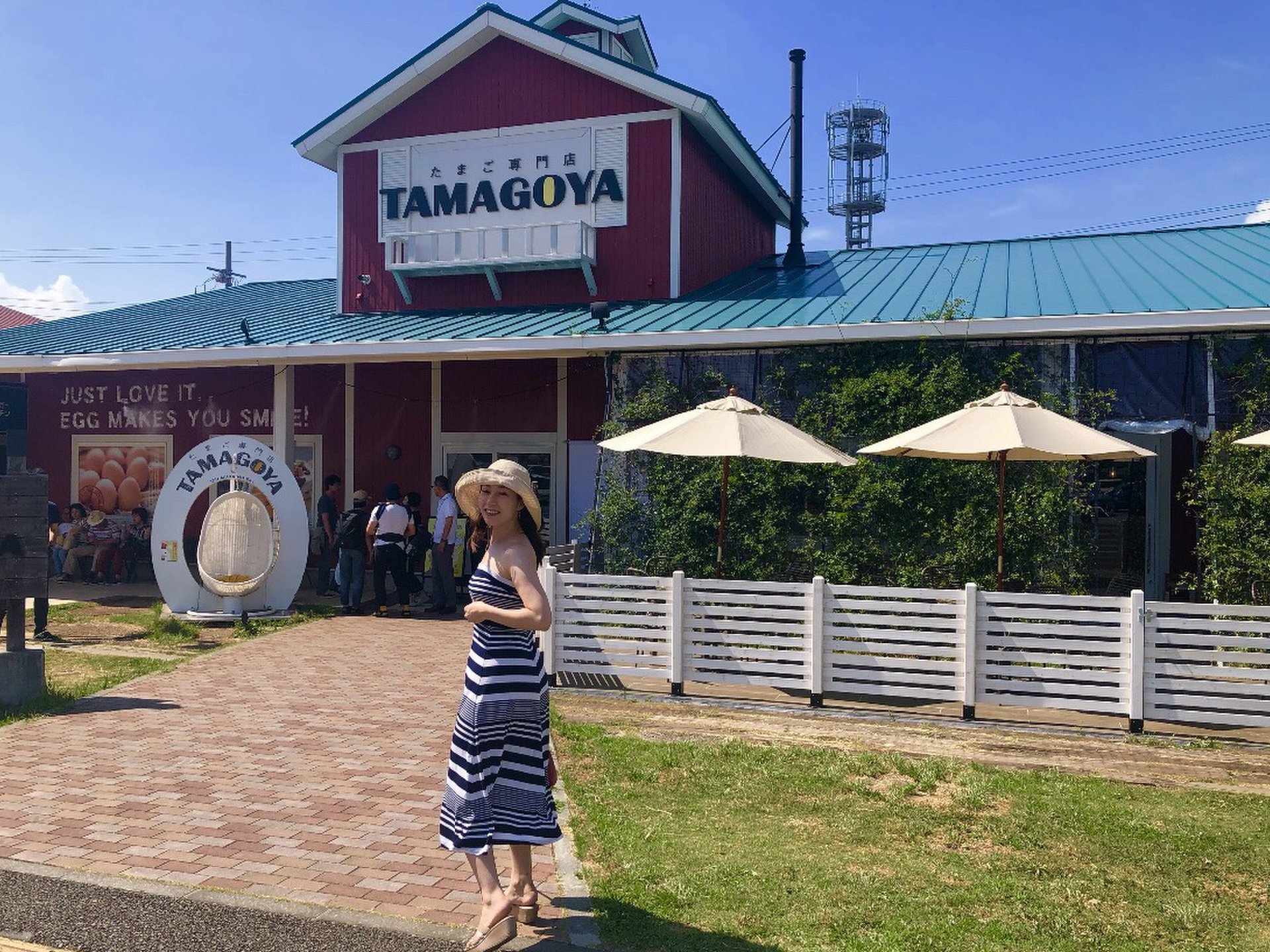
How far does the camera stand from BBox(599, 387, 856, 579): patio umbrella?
8.51 m

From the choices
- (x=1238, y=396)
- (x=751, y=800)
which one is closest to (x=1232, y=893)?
(x=751, y=800)

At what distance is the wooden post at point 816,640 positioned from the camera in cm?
802

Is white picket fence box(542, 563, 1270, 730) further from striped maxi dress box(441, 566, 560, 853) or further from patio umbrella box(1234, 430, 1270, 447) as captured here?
striped maxi dress box(441, 566, 560, 853)

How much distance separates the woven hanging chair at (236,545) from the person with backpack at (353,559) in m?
0.84

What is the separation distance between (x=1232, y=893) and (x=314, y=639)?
8696 millimetres

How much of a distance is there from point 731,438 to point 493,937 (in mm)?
5280

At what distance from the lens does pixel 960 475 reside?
1040 cm

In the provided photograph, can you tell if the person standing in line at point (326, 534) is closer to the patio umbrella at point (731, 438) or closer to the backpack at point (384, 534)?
the backpack at point (384, 534)

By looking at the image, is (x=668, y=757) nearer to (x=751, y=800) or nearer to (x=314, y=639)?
(x=751, y=800)

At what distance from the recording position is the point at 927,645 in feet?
25.5

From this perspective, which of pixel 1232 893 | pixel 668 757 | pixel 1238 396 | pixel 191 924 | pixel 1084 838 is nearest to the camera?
pixel 191 924

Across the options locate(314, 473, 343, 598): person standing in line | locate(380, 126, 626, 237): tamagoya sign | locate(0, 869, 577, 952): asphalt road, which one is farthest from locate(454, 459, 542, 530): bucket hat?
locate(380, 126, 626, 237): tamagoya sign

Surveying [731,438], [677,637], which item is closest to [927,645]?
[677,637]

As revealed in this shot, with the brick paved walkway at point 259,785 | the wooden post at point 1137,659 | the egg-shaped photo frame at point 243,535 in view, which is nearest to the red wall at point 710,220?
the egg-shaped photo frame at point 243,535
